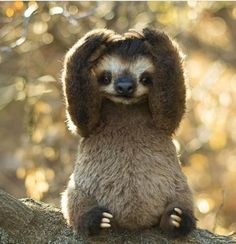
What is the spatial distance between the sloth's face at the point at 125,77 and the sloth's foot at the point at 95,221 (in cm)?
→ 49

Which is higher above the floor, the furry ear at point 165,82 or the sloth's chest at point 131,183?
the furry ear at point 165,82

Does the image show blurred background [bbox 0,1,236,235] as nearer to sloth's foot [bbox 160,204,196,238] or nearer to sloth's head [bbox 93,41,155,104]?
sloth's head [bbox 93,41,155,104]

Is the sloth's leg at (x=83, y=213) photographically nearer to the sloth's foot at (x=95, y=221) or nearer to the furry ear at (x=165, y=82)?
the sloth's foot at (x=95, y=221)

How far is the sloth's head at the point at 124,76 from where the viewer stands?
11.7 feet

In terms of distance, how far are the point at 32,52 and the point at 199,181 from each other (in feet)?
7.08

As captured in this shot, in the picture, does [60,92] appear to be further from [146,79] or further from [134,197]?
[134,197]

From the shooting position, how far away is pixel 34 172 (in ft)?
Answer: 20.7

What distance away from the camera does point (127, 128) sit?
3598 millimetres

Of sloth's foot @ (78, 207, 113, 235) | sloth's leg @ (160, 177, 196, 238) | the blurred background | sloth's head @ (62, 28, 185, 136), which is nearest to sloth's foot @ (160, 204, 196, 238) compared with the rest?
sloth's leg @ (160, 177, 196, 238)

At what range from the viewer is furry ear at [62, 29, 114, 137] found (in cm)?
356

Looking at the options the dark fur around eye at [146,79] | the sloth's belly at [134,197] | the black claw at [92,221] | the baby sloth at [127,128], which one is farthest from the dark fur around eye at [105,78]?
the black claw at [92,221]

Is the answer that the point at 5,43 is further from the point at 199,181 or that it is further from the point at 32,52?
the point at 199,181

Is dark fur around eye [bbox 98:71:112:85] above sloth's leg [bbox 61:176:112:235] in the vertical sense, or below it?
above

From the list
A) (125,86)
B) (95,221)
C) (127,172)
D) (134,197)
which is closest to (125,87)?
(125,86)
